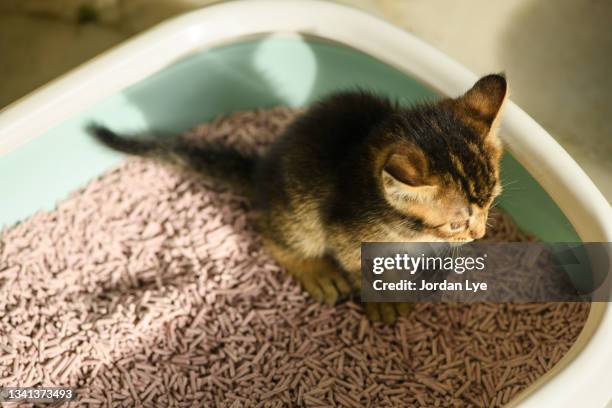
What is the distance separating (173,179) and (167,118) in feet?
0.67

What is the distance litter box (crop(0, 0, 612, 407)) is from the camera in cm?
162

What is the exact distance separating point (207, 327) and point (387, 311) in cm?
50

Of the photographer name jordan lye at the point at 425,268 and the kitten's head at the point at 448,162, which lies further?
the photographer name jordan lye at the point at 425,268

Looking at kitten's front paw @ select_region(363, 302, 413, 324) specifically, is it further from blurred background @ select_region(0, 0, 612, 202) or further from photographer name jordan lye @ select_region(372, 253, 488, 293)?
blurred background @ select_region(0, 0, 612, 202)

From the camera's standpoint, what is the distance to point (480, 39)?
2.63m

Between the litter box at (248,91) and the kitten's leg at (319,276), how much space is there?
55 cm

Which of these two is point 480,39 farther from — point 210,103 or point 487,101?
point 487,101

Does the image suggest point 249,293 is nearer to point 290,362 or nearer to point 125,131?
point 290,362

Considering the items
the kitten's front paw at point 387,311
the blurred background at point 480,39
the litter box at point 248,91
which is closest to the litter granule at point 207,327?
the kitten's front paw at point 387,311

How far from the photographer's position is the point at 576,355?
4.53 ft

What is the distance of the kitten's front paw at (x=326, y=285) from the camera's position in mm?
1830

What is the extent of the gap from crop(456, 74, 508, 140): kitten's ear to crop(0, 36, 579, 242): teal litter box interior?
313 mm

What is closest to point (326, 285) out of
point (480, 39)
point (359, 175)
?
point (359, 175)

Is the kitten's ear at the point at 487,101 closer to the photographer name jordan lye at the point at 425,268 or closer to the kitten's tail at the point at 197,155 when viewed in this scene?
the photographer name jordan lye at the point at 425,268
